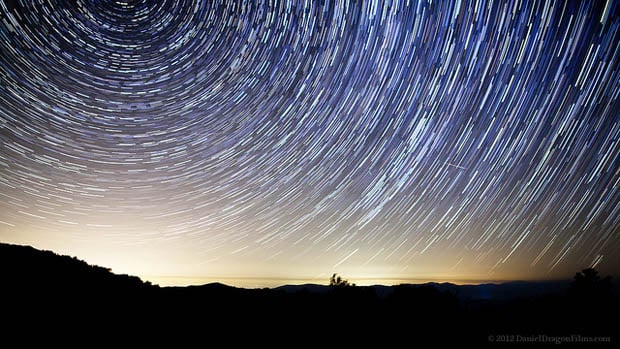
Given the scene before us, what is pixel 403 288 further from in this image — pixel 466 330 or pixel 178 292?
pixel 178 292

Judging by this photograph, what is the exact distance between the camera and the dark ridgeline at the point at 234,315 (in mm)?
10758

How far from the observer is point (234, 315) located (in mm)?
13789

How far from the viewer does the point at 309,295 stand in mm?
18672

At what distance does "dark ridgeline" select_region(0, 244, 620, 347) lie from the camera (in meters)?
10.8

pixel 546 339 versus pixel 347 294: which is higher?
pixel 347 294

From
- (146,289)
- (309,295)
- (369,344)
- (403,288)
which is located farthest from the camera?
(403,288)

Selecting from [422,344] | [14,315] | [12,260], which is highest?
[12,260]

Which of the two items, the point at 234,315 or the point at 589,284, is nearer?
the point at 234,315

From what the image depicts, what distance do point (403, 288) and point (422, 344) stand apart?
12.2 meters

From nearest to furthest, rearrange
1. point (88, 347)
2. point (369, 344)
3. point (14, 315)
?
point (88, 347)
point (14, 315)
point (369, 344)

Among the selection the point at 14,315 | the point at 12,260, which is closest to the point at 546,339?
the point at 14,315

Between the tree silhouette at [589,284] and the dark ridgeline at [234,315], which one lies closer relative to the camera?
the dark ridgeline at [234,315]

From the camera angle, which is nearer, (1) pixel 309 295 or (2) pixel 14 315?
(2) pixel 14 315

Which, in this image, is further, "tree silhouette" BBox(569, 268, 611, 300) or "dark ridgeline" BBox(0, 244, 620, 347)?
"tree silhouette" BBox(569, 268, 611, 300)
